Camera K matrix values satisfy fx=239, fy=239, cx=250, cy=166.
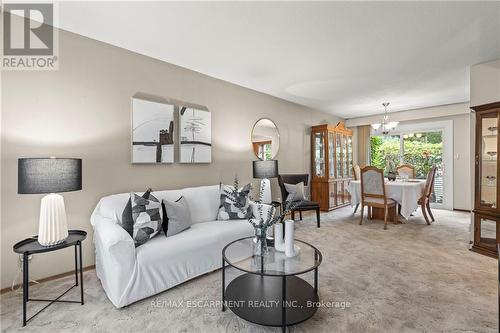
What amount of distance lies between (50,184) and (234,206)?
1.79 m

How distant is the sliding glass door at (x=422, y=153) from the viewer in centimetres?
567

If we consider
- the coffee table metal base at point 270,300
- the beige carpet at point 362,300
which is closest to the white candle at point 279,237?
the coffee table metal base at point 270,300

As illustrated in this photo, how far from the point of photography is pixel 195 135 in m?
3.41

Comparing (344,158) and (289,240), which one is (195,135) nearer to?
(289,240)

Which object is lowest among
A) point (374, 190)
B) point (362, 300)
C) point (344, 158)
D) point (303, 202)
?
point (362, 300)

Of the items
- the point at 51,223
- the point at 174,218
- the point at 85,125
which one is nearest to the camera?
the point at 51,223

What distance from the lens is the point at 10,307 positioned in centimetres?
190

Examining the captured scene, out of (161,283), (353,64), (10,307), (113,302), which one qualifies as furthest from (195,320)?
(353,64)

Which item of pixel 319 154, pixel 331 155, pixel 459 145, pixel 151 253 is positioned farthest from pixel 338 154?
pixel 151 253

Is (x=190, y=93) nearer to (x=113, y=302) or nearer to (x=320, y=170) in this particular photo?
(x=113, y=302)

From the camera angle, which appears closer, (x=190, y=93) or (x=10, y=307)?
(x=10, y=307)

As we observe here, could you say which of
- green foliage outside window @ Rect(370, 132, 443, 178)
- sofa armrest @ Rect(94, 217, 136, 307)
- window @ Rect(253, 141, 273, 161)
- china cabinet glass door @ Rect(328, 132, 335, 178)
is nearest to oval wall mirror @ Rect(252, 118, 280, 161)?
window @ Rect(253, 141, 273, 161)

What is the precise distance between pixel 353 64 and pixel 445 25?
1029mm

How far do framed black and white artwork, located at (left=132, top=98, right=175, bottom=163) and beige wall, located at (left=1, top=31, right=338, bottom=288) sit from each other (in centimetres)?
9
